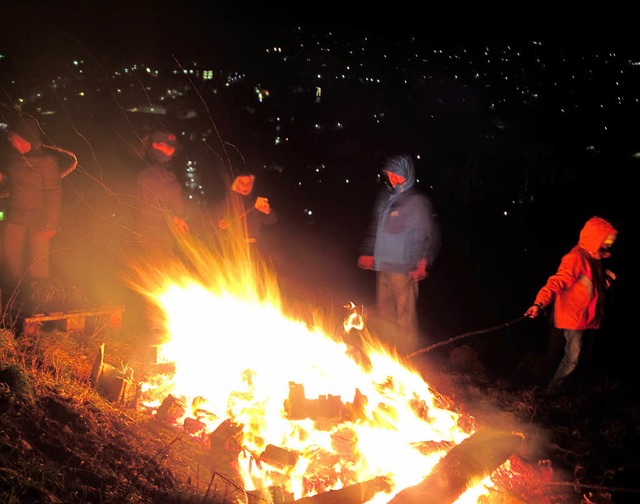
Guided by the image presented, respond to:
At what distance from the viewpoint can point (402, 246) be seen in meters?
6.60

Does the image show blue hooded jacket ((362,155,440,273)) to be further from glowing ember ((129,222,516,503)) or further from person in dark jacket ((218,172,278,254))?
person in dark jacket ((218,172,278,254))

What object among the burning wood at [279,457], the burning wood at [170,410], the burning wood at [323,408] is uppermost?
the burning wood at [323,408]

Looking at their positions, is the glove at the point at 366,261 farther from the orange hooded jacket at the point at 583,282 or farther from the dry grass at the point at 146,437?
the orange hooded jacket at the point at 583,282

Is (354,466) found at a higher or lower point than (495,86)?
lower

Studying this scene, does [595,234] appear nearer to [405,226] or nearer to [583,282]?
[583,282]

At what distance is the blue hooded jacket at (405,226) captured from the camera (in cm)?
650

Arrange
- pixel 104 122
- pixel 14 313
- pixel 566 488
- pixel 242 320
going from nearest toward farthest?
pixel 566 488, pixel 14 313, pixel 242 320, pixel 104 122

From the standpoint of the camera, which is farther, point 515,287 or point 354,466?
point 515,287

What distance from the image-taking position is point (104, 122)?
14992 mm

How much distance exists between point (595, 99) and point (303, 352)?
8.57 m

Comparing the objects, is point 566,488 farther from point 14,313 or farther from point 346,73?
point 346,73

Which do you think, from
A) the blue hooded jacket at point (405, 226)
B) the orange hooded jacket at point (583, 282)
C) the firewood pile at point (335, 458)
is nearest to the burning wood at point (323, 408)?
the firewood pile at point (335, 458)

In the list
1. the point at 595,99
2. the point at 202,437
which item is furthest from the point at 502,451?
the point at 595,99

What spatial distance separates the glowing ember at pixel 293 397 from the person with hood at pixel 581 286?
1.93 m
